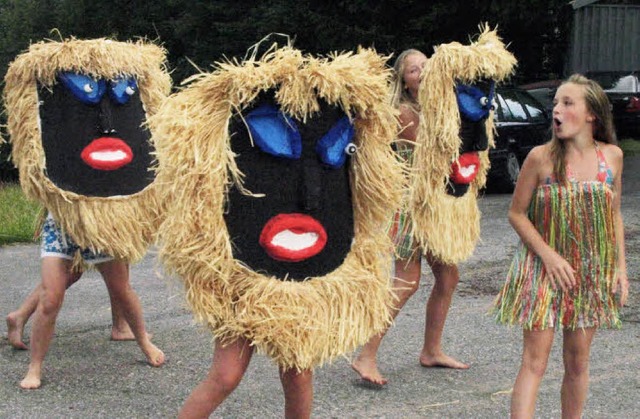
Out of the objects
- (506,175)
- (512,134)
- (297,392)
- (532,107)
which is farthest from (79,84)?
(532,107)

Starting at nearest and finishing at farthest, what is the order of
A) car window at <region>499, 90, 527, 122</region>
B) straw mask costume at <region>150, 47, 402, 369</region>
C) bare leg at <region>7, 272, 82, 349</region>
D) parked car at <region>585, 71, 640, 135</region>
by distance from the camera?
1. straw mask costume at <region>150, 47, 402, 369</region>
2. bare leg at <region>7, 272, 82, 349</region>
3. car window at <region>499, 90, 527, 122</region>
4. parked car at <region>585, 71, 640, 135</region>

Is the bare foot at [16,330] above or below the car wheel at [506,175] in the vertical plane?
above

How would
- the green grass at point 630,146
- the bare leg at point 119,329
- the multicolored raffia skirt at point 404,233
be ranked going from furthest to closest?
the green grass at point 630,146, the bare leg at point 119,329, the multicolored raffia skirt at point 404,233

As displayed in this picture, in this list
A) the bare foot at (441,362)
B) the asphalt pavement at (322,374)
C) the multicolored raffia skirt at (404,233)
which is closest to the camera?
the asphalt pavement at (322,374)

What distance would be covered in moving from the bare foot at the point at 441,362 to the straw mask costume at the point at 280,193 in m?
1.64

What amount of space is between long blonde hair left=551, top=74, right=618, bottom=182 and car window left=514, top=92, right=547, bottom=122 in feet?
31.9

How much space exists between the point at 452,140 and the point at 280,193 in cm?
155

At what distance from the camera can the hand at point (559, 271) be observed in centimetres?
372

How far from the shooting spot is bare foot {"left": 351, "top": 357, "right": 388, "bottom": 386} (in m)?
4.83

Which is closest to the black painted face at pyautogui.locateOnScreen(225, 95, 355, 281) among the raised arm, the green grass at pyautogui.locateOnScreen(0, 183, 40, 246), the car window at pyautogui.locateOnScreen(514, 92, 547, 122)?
the raised arm

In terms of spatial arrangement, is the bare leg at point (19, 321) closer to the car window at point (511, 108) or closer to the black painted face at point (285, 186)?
the black painted face at point (285, 186)

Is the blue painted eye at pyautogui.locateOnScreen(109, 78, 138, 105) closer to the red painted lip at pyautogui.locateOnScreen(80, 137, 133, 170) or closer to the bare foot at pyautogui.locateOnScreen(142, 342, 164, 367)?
the red painted lip at pyautogui.locateOnScreen(80, 137, 133, 170)

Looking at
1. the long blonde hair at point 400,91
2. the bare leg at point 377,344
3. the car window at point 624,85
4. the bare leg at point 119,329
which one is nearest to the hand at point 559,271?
the bare leg at point 377,344

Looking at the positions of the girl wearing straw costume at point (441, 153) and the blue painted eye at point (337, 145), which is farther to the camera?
the girl wearing straw costume at point (441, 153)
